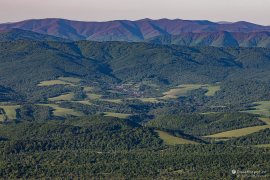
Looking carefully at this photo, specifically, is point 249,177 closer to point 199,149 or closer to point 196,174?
point 196,174

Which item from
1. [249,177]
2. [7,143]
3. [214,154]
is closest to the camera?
[249,177]

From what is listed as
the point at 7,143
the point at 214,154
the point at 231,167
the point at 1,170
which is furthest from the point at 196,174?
the point at 7,143

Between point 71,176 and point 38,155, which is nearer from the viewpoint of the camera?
point 71,176

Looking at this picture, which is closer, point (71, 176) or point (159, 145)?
point (71, 176)

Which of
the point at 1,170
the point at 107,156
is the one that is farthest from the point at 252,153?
the point at 1,170

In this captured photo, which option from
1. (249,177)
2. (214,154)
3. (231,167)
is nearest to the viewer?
(249,177)

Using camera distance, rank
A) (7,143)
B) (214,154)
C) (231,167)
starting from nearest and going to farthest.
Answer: (231,167), (214,154), (7,143)

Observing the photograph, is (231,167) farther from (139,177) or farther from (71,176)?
(71,176)

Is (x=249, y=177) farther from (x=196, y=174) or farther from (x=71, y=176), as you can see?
(x=71, y=176)

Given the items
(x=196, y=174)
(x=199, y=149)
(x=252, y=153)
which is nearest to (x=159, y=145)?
(x=199, y=149)
